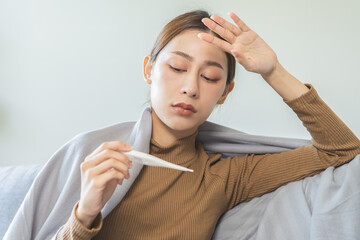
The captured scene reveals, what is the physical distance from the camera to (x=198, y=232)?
1052mm

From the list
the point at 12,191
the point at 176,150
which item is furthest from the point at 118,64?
the point at 176,150

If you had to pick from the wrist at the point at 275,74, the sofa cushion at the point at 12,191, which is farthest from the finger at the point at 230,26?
the sofa cushion at the point at 12,191

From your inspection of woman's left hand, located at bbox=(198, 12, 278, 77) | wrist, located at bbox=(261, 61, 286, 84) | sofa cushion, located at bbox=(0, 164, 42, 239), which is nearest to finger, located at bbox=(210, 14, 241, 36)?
woman's left hand, located at bbox=(198, 12, 278, 77)

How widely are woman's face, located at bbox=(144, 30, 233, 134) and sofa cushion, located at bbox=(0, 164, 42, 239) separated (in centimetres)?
57

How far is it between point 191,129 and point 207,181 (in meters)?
0.16

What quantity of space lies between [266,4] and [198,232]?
1.03 metres

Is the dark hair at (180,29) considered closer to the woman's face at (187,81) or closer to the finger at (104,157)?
the woman's face at (187,81)

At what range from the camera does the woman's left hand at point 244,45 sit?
3.34 ft

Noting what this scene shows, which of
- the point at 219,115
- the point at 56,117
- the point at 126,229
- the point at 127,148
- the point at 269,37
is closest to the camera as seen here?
the point at 127,148

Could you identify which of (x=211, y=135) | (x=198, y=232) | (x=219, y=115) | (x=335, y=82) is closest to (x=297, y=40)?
(x=335, y=82)

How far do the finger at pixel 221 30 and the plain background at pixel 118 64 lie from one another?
63 cm

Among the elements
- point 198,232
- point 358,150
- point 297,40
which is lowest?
point 198,232

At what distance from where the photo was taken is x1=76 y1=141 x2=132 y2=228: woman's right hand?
0.78 metres

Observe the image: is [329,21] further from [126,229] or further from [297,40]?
[126,229]
